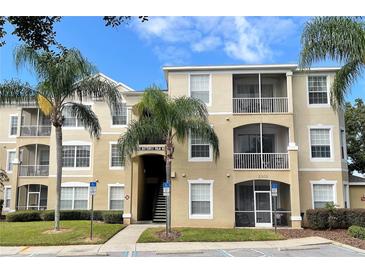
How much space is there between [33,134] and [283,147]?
61.7ft

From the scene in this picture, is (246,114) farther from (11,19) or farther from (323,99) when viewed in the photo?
(11,19)

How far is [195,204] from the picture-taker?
70.1 ft

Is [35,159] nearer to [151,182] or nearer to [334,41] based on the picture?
[151,182]

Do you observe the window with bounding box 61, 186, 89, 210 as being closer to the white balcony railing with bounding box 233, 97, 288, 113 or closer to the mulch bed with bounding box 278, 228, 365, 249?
the white balcony railing with bounding box 233, 97, 288, 113

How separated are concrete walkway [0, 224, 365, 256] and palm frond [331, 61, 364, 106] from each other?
6.45m

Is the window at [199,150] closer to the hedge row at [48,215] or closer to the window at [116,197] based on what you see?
the hedge row at [48,215]

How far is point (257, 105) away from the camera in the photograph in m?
22.4

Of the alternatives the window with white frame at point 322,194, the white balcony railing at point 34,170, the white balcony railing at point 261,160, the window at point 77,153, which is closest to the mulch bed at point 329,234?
the window with white frame at point 322,194

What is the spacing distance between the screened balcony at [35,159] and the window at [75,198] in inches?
138

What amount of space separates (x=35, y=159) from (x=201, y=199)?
1534 centimetres

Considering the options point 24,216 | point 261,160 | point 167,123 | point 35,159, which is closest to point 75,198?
point 24,216

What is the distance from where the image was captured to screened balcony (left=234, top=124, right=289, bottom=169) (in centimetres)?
2202

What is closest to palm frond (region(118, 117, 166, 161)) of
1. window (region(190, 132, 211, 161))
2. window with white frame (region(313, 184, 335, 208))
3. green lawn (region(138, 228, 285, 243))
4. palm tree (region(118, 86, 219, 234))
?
palm tree (region(118, 86, 219, 234))

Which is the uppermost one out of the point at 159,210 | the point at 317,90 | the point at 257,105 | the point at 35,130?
the point at 317,90
